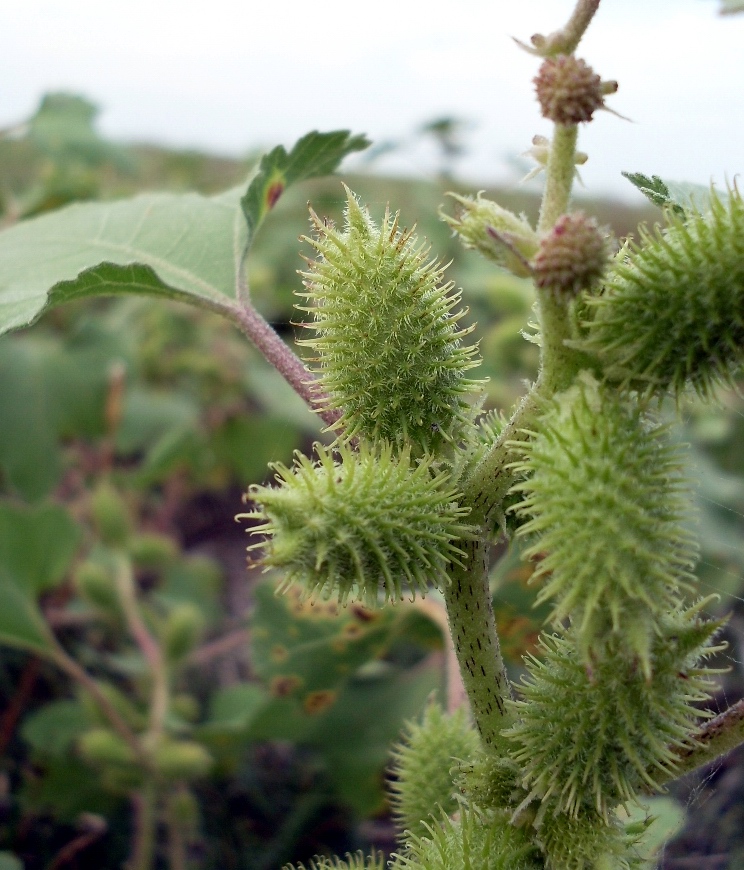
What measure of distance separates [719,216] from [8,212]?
8.72ft

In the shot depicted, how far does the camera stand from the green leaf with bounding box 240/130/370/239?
4.28 ft

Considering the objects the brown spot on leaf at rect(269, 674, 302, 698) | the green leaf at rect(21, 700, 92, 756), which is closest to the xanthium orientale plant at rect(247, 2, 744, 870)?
the brown spot on leaf at rect(269, 674, 302, 698)

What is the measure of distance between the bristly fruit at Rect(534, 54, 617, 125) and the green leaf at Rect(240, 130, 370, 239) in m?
0.63

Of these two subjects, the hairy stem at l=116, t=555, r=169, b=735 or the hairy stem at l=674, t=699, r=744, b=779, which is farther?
the hairy stem at l=116, t=555, r=169, b=735

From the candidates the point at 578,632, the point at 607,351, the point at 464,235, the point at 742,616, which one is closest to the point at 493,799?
the point at 578,632

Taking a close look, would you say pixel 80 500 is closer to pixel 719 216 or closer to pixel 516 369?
pixel 516 369

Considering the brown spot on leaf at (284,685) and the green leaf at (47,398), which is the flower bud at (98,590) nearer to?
the green leaf at (47,398)

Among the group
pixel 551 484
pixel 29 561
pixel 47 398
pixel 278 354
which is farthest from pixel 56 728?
pixel 551 484

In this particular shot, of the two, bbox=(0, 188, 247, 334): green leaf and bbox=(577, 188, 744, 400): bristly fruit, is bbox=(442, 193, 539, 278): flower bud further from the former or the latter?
bbox=(0, 188, 247, 334): green leaf

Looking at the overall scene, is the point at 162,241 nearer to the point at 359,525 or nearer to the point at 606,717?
the point at 359,525

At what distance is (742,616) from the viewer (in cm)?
294

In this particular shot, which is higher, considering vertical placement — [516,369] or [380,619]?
[516,369]

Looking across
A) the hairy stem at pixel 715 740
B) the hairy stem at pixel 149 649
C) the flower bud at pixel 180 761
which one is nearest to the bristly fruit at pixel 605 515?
the hairy stem at pixel 715 740

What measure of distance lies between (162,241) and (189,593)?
5.56 ft
